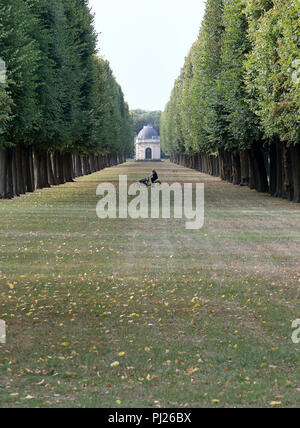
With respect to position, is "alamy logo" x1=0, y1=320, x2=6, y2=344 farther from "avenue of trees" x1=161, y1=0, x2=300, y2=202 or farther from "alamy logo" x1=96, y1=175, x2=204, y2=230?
"avenue of trees" x1=161, y1=0, x2=300, y2=202

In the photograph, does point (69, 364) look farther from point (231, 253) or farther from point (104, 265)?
point (231, 253)

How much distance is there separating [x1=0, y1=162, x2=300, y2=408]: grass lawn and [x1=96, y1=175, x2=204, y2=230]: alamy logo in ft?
20.4

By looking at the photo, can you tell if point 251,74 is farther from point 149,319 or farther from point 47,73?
point 149,319

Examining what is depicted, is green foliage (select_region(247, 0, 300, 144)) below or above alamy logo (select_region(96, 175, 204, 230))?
above

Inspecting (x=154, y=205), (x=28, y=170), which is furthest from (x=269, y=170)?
(x=28, y=170)

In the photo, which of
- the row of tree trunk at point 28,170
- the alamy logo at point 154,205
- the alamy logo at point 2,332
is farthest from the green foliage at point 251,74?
the alamy logo at point 2,332

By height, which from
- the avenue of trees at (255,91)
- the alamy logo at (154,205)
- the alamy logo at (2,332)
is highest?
the avenue of trees at (255,91)

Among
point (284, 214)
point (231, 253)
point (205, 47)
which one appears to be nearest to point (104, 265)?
point (231, 253)

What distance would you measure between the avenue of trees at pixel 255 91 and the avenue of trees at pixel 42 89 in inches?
353

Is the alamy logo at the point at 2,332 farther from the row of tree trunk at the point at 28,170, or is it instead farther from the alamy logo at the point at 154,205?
the row of tree trunk at the point at 28,170

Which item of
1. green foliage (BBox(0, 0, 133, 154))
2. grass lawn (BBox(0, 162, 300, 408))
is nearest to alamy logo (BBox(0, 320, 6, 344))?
grass lawn (BBox(0, 162, 300, 408))

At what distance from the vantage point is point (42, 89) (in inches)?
1623

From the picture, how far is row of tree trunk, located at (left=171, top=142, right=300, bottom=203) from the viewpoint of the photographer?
36.6m

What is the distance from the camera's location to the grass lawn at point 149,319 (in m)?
8.40
